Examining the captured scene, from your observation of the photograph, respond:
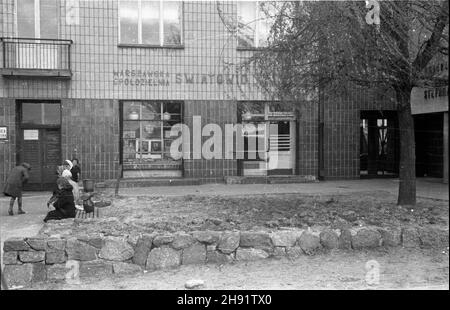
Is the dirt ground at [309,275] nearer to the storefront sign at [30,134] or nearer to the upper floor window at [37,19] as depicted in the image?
the storefront sign at [30,134]

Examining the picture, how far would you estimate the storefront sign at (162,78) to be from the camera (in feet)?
56.0

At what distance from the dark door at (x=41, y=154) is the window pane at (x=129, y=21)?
12.6ft

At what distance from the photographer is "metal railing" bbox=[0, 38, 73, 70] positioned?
16.2m

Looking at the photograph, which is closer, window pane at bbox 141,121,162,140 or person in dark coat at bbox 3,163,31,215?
person in dark coat at bbox 3,163,31,215

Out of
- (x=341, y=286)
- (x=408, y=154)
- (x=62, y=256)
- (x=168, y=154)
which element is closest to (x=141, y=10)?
(x=168, y=154)

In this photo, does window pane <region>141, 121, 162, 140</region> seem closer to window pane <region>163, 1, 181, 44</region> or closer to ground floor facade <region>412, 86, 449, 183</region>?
window pane <region>163, 1, 181, 44</region>

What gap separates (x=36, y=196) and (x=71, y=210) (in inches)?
270

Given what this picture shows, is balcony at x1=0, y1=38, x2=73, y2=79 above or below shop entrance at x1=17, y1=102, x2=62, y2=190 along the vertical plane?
above

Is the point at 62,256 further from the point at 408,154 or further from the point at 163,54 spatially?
the point at 163,54

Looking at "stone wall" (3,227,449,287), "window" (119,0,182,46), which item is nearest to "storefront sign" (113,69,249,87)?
"window" (119,0,182,46)

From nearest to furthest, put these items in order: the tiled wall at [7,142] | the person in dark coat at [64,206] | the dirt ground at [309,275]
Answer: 1. the dirt ground at [309,275]
2. the person in dark coat at [64,206]
3. the tiled wall at [7,142]

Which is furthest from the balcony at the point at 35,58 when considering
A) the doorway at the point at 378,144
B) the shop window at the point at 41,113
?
the doorway at the point at 378,144

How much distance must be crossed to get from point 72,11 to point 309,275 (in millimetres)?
12997

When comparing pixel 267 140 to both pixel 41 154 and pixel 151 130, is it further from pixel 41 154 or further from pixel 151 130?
pixel 41 154
